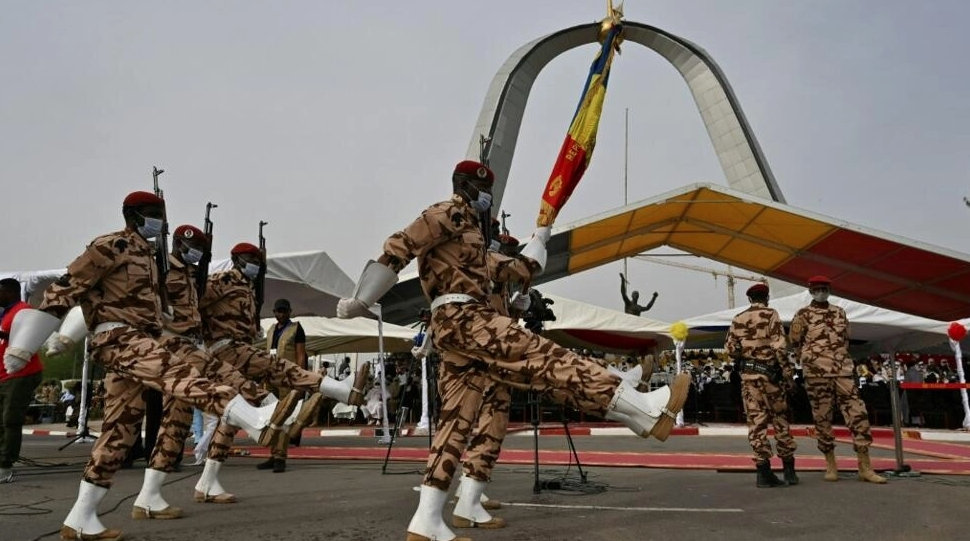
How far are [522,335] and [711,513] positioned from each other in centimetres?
196


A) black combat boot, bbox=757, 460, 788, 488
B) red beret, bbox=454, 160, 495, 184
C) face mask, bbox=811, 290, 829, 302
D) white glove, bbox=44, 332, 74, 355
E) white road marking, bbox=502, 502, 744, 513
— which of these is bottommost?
white road marking, bbox=502, 502, 744, 513

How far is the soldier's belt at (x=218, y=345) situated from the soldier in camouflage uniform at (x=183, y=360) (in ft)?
0.33

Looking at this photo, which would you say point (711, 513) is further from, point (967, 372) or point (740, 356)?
point (967, 372)

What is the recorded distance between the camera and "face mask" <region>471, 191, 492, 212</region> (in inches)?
149

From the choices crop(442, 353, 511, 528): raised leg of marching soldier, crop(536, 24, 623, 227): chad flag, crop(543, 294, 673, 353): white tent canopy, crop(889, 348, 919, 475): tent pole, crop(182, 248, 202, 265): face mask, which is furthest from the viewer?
crop(543, 294, 673, 353): white tent canopy

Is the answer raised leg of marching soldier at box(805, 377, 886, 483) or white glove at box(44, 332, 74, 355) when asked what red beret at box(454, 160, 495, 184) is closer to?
white glove at box(44, 332, 74, 355)

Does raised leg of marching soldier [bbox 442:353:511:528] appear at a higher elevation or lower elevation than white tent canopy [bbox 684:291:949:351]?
lower

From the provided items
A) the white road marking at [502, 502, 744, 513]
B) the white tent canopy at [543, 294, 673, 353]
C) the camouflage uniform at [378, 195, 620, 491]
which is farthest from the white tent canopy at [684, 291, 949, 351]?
the camouflage uniform at [378, 195, 620, 491]

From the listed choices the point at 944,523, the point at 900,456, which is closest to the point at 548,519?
the point at 944,523

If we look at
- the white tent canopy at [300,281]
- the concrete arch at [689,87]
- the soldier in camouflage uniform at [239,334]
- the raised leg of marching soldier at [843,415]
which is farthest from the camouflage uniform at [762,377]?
the concrete arch at [689,87]

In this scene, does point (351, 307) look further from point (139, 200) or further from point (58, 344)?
point (58, 344)

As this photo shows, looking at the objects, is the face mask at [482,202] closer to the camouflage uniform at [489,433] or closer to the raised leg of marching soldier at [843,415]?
the camouflage uniform at [489,433]

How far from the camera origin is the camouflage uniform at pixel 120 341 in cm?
359

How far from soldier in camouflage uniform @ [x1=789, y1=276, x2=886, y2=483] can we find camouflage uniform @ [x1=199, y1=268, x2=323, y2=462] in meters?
4.60
